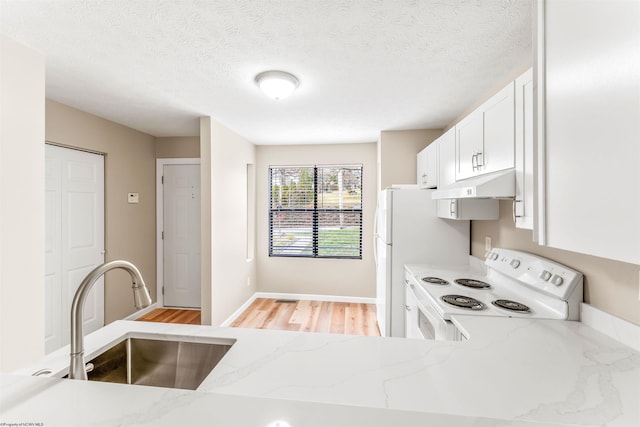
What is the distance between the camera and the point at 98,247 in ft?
10.6

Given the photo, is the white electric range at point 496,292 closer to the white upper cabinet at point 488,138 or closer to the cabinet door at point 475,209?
→ the cabinet door at point 475,209

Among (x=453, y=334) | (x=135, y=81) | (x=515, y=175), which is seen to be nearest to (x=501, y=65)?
(x=515, y=175)

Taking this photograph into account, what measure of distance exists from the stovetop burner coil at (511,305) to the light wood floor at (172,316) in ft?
10.8

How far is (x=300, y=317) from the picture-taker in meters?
3.76

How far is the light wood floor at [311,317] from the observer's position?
3438 millimetres

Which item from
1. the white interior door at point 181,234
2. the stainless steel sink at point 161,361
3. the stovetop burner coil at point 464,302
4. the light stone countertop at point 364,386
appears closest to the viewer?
the light stone countertop at point 364,386

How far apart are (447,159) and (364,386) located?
2201 millimetres

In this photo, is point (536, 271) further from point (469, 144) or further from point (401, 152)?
point (401, 152)

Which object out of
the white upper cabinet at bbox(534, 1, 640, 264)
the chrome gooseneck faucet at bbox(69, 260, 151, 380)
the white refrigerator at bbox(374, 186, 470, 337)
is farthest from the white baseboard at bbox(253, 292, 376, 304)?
the chrome gooseneck faucet at bbox(69, 260, 151, 380)

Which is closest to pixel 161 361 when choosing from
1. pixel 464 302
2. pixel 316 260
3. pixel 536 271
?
pixel 464 302

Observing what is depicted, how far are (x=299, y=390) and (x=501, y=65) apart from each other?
2332 millimetres

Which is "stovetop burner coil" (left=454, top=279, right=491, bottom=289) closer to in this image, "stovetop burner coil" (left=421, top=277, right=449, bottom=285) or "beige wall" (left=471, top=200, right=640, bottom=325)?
"stovetop burner coil" (left=421, top=277, right=449, bottom=285)

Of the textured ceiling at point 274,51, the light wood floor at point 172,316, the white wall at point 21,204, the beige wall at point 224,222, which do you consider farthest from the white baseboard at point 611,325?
the light wood floor at point 172,316

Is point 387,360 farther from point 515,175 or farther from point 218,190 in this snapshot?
point 218,190
